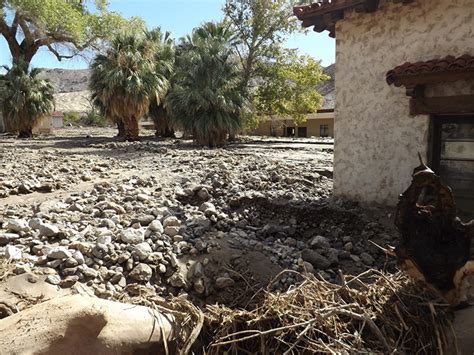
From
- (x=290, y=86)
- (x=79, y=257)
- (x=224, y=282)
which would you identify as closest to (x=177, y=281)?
(x=224, y=282)

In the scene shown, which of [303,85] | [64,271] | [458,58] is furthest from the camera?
[303,85]

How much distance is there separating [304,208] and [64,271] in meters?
3.92

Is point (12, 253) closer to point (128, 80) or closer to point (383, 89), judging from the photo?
point (383, 89)

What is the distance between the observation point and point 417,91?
230 inches

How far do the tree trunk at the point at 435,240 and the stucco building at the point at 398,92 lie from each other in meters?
3.52

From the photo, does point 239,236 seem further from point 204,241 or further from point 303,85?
point 303,85

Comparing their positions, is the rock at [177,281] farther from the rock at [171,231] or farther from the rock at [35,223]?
the rock at [35,223]

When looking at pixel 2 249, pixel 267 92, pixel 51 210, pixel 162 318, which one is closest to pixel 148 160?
pixel 51 210

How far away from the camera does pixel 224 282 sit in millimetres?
4074

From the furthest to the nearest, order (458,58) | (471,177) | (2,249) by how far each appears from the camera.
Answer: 1. (471,177)
2. (458,58)
3. (2,249)

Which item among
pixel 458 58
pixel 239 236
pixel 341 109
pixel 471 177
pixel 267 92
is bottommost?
pixel 239 236

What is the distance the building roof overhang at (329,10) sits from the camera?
20.4 ft

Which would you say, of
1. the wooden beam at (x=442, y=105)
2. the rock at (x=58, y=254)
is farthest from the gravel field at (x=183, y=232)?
the wooden beam at (x=442, y=105)

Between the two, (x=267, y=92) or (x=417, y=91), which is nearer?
(x=417, y=91)
